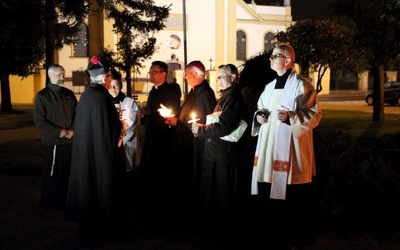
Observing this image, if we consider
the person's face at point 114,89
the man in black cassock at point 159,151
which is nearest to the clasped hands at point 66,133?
the person's face at point 114,89

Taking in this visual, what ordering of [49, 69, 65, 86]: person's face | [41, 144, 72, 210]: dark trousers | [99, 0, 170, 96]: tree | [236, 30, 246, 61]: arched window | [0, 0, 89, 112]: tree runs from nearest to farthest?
[49, 69, 65, 86]: person's face
[41, 144, 72, 210]: dark trousers
[0, 0, 89, 112]: tree
[99, 0, 170, 96]: tree
[236, 30, 246, 61]: arched window

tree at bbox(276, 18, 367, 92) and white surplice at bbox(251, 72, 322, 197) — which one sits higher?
tree at bbox(276, 18, 367, 92)

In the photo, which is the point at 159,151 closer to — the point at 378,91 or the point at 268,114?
the point at 268,114

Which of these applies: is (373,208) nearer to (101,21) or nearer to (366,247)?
(366,247)

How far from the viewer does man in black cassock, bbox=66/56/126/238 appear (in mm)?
6160

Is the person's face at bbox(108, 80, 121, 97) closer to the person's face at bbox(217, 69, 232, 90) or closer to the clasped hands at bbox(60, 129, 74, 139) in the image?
the clasped hands at bbox(60, 129, 74, 139)

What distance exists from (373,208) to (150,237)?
280 centimetres

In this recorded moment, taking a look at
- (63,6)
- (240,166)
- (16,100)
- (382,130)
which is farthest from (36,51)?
(240,166)

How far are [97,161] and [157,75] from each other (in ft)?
5.87

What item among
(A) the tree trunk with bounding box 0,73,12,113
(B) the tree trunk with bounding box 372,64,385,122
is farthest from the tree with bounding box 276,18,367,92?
(A) the tree trunk with bounding box 0,73,12,113

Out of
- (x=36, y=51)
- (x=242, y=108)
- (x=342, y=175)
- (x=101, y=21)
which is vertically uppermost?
(x=101, y=21)

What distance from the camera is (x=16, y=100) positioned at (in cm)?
3794

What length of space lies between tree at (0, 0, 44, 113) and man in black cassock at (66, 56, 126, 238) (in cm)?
1471

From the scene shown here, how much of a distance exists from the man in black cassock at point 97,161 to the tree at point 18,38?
14.7 meters
